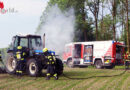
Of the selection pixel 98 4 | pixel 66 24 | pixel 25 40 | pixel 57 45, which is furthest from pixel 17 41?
pixel 98 4

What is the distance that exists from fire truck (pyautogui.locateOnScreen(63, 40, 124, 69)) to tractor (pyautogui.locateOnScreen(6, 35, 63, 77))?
9.32 meters

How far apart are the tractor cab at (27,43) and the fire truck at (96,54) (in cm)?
950

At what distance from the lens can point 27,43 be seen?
14.5 m

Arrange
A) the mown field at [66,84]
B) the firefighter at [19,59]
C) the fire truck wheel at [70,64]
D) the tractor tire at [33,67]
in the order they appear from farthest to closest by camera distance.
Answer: the fire truck wheel at [70,64] → the firefighter at [19,59] → the tractor tire at [33,67] → the mown field at [66,84]

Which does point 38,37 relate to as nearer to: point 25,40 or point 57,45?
point 25,40

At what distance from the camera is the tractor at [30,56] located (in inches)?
530

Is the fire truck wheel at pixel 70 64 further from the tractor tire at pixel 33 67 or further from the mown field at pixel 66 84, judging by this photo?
the mown field at pixel 66 84

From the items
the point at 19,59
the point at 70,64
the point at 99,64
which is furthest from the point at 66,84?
the point at 70,64

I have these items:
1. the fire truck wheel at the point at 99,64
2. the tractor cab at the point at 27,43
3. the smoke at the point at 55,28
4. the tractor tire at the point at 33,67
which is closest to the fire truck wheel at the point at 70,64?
the smoke at the point at 55,28

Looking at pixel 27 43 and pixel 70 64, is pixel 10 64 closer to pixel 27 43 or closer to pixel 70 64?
pixel 27 43

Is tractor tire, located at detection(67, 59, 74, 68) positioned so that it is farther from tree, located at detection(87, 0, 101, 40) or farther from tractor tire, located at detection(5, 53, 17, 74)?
tree, located at detection(87, 0, 101, 40)

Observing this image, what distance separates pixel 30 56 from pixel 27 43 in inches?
36.5

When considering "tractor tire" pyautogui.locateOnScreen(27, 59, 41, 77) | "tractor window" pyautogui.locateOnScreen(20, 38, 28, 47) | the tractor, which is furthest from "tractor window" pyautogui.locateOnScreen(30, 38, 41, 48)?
"tractor tire" pyautogui.locateOnScreen(27, 59, 41, 77)

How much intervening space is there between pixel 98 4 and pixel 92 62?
17.9m
